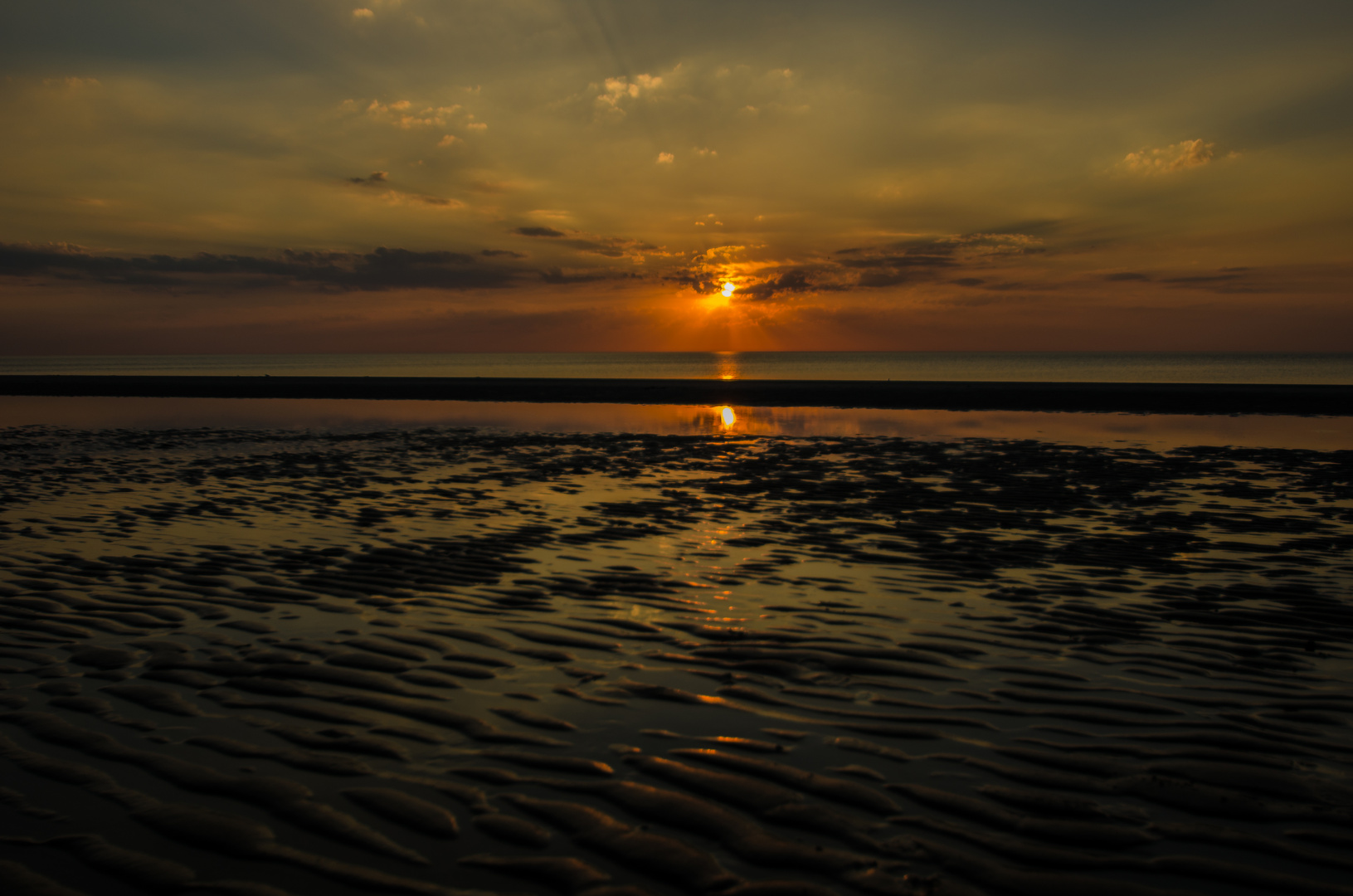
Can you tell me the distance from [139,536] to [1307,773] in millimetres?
12171

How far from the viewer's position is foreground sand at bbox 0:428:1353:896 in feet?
11.1

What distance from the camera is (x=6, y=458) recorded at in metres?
18.6

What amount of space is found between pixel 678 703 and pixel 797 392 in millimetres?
39751

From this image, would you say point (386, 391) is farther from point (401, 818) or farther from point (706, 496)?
point (401, 818)

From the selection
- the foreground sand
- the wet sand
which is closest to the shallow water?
the wet sand

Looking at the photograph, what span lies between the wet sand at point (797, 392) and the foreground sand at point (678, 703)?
26.5 meters

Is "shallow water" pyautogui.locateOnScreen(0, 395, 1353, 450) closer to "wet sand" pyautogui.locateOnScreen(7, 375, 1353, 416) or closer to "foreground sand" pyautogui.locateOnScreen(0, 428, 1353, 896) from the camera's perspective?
"wet sand" pyautogui.locateOnScreen(7, 375, 1353, 416)

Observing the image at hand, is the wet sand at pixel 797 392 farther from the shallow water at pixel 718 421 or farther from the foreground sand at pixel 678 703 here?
the foreground sand at pixel 678 703

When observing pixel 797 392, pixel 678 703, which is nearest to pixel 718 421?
pixel 797 392

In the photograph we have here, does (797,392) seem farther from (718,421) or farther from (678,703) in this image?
(678,703)

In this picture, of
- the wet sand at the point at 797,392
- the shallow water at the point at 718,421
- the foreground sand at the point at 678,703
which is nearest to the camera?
the foreground sand at the point at 678,703

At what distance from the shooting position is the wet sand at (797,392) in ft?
112

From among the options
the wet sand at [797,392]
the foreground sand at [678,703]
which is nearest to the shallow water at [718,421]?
the wet sand at [797,392]

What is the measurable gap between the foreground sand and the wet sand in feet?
87.0
